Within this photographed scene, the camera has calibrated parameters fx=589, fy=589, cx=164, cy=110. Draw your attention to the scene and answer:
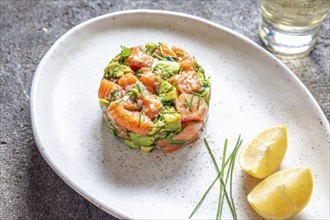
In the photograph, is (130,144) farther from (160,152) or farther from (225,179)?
(225,179)

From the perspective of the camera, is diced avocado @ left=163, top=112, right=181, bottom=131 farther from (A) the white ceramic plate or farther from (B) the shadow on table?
(B) the shadow on table

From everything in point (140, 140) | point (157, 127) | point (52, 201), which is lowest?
point (52, 201)

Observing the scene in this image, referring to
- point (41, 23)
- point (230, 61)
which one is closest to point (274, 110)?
point (230, 61)

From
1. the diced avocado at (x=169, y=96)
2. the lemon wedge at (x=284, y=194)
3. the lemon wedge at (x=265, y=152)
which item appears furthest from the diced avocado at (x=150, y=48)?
the lemon wedge at (x=284, y=194)

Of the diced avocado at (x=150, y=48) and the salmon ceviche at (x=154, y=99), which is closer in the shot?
the salmon ceviche at (x=154, y=99)

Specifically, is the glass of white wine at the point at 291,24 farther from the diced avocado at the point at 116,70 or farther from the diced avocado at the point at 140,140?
the diced avocado at the point at 140,140

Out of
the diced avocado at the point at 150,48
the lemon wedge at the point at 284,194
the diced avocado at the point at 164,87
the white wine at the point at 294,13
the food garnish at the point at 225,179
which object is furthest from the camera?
Result: the white wine at the point at 294,13

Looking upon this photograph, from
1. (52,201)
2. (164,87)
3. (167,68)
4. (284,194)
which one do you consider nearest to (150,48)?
(167,68)

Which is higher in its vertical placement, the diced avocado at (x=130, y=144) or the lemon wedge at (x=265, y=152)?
the lemon wedge at (x=265, y=152)
